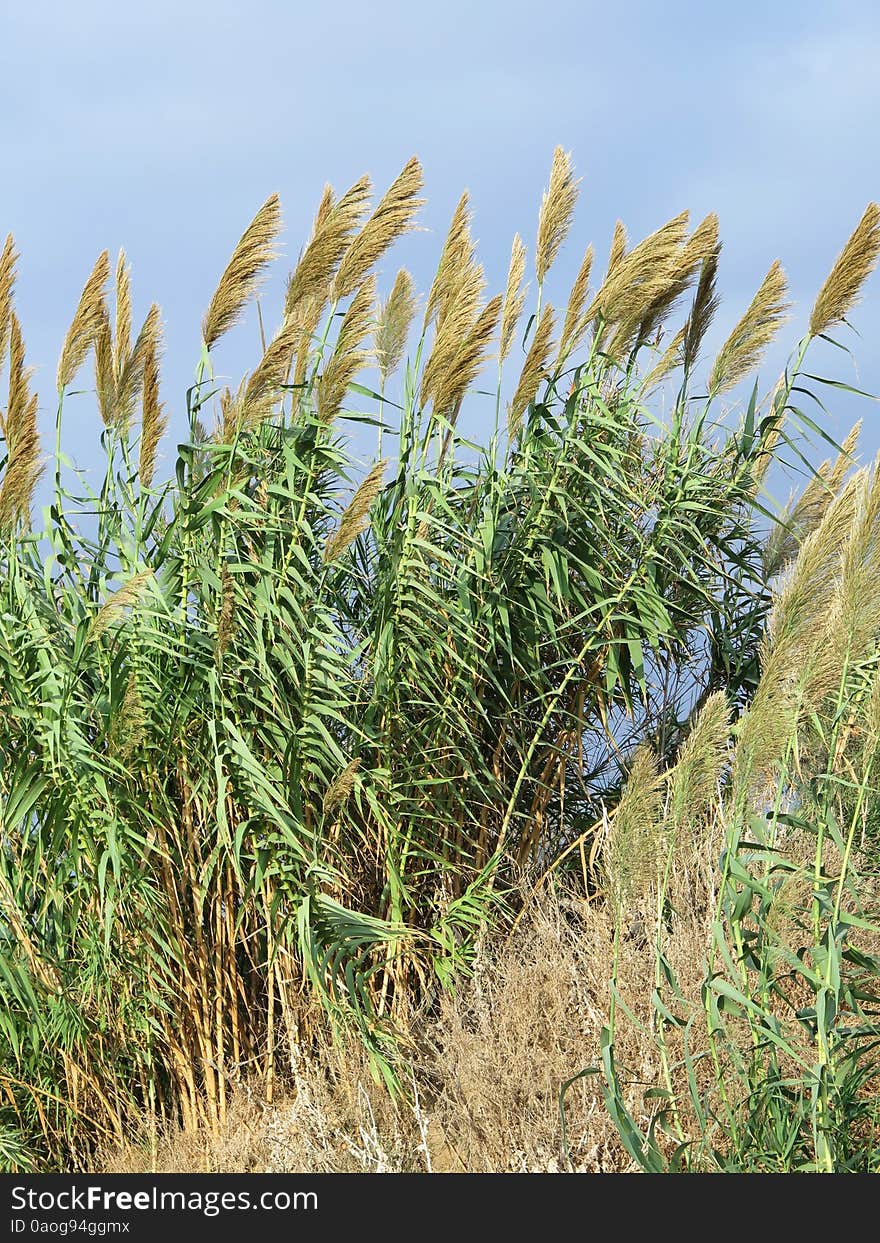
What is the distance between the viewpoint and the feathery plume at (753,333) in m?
3.91

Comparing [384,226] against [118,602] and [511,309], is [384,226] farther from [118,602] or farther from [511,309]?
[118,602]

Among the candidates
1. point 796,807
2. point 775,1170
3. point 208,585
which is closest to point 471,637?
point 208,585

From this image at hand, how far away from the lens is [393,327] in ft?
12.7

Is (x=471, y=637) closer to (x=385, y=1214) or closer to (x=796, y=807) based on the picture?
(x=796, y=807)

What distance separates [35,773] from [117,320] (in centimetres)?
147

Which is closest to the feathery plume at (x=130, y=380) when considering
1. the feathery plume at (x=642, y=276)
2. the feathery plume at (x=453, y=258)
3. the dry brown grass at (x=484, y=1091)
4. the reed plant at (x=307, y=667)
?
the reed plant at (x=307, y=667)

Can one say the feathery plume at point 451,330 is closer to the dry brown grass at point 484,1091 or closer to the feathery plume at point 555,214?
the feathery plume at point 555,214

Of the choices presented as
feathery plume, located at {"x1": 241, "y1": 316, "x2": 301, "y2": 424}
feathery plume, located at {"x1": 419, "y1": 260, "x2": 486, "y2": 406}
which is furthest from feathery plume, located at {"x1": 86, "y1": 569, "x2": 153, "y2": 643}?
feathery plume, located at {"x1": 419, "y1": 260, "x2": 486, "y2": 406}

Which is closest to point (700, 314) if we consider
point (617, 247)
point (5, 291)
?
point (617, 247)

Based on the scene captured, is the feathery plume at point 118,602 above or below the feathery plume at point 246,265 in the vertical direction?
below

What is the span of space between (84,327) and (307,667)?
1320mm

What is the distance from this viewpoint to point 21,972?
11.0 ft

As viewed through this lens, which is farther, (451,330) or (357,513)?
(451,330)

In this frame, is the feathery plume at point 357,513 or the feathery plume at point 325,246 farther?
the feathery plume at point 325,246
